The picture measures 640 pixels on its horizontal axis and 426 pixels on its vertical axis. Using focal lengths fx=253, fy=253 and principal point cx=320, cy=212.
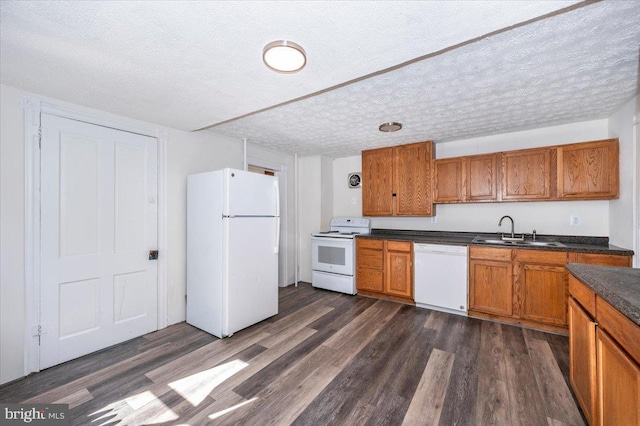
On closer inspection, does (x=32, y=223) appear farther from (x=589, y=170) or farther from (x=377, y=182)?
(x=589, y=170)

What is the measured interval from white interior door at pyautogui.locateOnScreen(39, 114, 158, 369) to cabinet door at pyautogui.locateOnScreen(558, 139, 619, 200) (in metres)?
4.57

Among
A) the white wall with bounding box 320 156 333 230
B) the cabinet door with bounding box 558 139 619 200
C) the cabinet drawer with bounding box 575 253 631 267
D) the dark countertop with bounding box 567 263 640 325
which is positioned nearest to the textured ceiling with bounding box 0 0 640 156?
the cabinet door with bounding box 558 139 619 200

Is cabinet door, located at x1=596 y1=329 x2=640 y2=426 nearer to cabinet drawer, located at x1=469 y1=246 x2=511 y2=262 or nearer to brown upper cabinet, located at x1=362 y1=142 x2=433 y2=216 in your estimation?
cabinet drawer, located at x1=469 y1=246 x2=511 y2=262

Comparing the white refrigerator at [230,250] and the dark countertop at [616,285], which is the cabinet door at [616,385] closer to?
the dark countertop at [616,285]

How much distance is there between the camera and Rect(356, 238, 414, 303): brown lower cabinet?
11.6ft

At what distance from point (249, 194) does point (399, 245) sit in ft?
7.10

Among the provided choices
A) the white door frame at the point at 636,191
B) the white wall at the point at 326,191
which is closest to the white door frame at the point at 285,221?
the white wall at the point at 326,191

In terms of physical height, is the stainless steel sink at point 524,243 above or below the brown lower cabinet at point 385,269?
above

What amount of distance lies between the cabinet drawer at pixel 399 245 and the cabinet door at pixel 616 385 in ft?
7.37

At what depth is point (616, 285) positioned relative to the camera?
123 cm

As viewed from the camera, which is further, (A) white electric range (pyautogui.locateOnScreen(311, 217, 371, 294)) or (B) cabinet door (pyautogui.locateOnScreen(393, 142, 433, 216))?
(A) white electric range (pyautogui.locateOnScreen(311, 217, 371, 294))

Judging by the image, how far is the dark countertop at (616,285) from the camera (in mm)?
984

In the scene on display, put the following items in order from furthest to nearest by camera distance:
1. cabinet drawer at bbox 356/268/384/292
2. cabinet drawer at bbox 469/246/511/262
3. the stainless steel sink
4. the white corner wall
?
the white corner wall
cabinet drawer at bbox 356/268/384/292
cabinet drawer at bbox 469/246/511/262
the stainless steel sink

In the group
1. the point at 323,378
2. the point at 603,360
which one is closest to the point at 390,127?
the point at 603,360
